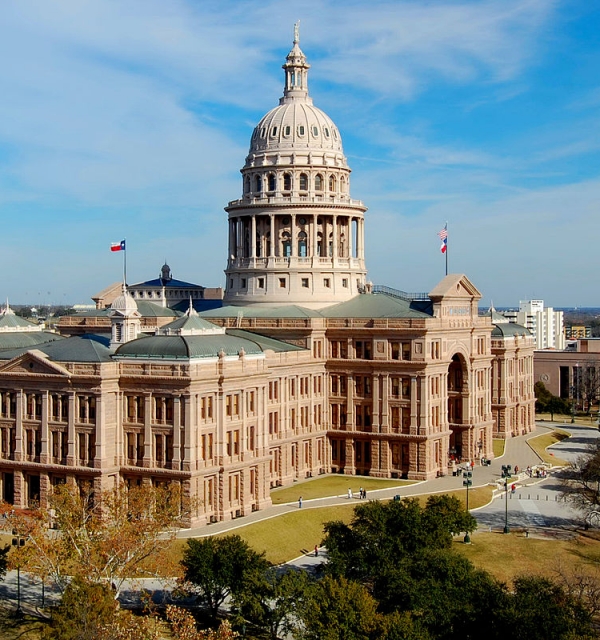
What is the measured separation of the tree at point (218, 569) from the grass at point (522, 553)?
20940mm

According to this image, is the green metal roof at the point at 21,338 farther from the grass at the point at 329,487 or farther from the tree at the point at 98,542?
the tree at the point at 98,542

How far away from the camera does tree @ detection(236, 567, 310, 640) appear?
6481 centimetres

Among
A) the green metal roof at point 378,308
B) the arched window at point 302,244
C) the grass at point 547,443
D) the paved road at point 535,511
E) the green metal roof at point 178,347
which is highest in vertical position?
the arched window at point 302,244

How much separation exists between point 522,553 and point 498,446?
5221 cm

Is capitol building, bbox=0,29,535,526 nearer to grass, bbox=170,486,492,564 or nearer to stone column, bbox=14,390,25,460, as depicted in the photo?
stone column, bbox=14,390,25,460

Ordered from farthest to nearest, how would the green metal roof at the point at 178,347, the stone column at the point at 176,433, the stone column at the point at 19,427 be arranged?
1. the stone column at the point at 19,427
2. the green metal roof at the point at 178,347
3. the stone column at the point at 176,433

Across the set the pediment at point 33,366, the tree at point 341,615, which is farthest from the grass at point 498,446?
the tree at point 341,615

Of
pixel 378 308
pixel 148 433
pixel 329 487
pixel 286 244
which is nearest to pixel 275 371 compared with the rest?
pixel 329 487

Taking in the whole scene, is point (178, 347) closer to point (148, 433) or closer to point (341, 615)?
point (148, 433)

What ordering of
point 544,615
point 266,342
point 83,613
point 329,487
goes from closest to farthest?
1. point 544,615
2. point 83,613
3. point 329,487
4. point 266,342

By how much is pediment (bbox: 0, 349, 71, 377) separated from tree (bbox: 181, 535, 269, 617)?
28825 mm

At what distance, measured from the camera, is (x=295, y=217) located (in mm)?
129125

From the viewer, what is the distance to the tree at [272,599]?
6481 centimetres

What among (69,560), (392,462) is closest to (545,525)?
(392,462)
